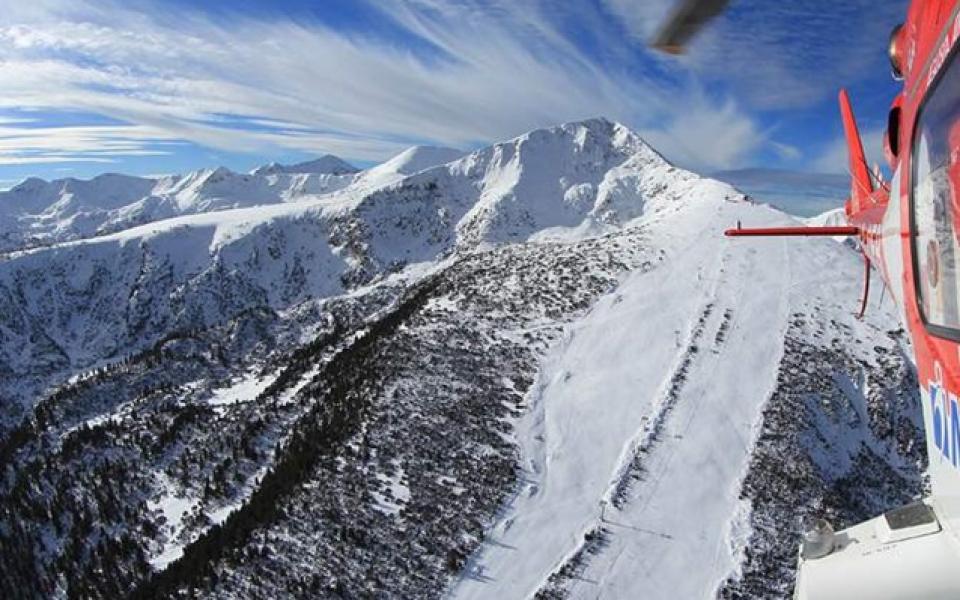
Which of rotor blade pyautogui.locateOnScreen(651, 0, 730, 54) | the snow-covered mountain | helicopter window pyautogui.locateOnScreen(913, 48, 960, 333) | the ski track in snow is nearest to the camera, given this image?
rotor blade pyautogui.locateOnScreen(651, 0, 730, 54)

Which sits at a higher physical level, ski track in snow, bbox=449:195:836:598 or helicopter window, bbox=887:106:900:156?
helicopter window, bbox=887:106:900:156

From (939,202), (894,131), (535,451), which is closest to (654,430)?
(535,451)

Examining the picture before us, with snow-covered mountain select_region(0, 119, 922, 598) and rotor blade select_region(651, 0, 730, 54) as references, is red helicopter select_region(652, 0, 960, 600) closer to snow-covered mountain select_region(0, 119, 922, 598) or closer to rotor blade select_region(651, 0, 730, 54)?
rotor blade select_region(651, 0, 730, 54)

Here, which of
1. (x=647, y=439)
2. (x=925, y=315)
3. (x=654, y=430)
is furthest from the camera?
(x=654, y=430)

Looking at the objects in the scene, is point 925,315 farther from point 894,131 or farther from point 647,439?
point 647,439

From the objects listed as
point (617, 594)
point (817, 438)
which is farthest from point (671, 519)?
point (817, 438)

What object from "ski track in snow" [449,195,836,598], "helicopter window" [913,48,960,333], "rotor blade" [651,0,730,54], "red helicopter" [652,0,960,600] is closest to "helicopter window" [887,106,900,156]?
"red helicopter" [652,0,960,600]

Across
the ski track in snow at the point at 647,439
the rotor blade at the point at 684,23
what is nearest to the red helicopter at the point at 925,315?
the rotor blade at the point at 684,23
